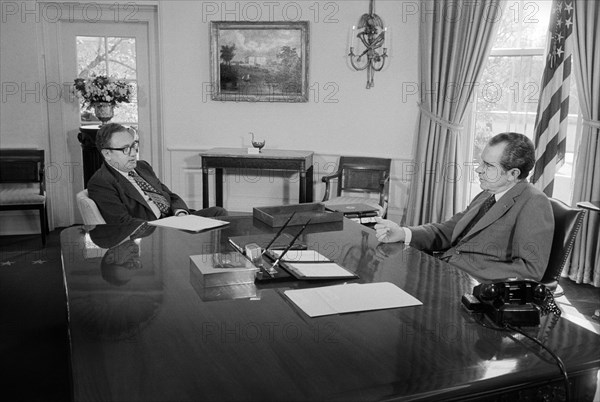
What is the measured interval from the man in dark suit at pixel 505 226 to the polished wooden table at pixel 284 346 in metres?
0.45

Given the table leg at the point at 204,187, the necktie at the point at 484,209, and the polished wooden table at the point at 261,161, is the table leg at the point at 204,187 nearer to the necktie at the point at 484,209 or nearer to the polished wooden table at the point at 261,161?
the polished wooden table at the point at 261,161

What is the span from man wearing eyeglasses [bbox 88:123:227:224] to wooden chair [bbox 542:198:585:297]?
6.79 ft

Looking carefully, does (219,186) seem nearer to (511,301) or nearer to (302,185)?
(302,185)

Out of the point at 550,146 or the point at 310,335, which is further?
the point at 550,146

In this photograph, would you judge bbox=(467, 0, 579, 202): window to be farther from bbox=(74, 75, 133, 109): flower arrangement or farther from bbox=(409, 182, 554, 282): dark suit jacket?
bbox=(74, 75, 133, 109): flower arrangement

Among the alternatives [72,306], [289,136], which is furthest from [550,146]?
[72,306]

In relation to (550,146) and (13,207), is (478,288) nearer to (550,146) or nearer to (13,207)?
(550,146)

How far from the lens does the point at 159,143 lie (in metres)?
→ 6.62

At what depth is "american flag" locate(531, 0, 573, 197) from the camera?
15.5 ft

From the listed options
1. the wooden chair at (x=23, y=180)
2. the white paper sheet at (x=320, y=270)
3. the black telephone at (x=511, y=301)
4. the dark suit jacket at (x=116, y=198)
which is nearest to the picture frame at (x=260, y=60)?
the wooden chair at (x=23, y=180)

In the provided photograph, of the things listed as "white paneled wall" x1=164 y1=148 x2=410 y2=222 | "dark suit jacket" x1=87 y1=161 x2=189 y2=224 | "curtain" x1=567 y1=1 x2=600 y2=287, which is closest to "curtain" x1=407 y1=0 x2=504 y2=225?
"white paneled wall" x1=164 y1=148 x2=410 y2=222

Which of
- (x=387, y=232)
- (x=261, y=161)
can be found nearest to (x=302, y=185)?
(x=261, y=161)

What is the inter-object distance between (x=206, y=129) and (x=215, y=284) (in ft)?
15.6

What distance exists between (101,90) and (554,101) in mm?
4219
